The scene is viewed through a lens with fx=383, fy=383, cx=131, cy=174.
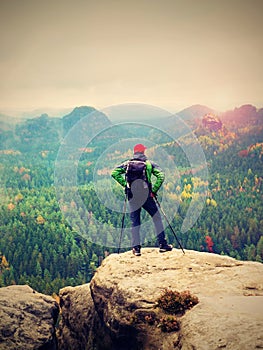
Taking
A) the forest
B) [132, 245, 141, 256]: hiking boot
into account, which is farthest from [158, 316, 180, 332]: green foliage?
the forest

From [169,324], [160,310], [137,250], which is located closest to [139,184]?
[137,250]

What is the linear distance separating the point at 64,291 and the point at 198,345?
14.6 meters

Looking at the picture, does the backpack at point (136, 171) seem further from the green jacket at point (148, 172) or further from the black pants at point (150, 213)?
the black pants at point (150, 213)

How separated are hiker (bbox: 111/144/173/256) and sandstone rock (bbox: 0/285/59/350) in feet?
24.7

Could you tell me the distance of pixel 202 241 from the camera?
112250 millimetres

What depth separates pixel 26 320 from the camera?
21438mm

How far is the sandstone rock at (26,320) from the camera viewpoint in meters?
20.3

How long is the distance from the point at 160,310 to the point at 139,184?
21.3 feet

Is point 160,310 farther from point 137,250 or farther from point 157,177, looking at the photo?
point 157,177

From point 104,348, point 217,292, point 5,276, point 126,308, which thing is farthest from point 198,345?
point 5,276

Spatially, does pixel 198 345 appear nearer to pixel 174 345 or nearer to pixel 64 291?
pixel 174 345

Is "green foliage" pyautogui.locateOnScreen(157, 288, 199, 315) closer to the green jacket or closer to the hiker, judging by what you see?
the hiker

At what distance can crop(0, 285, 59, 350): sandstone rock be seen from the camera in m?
20.3

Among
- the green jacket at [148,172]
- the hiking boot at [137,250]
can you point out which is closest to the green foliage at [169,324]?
the hiking boot at [137,250]
